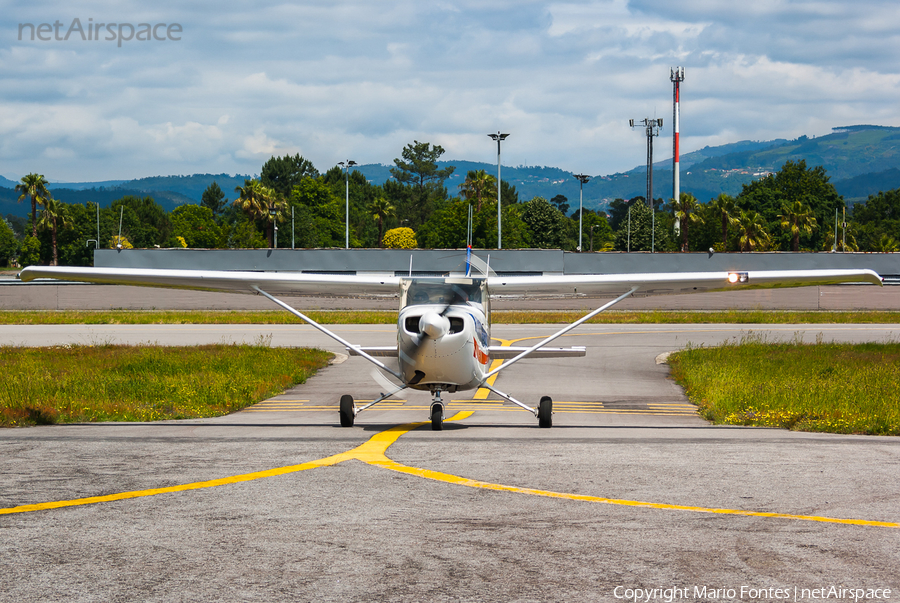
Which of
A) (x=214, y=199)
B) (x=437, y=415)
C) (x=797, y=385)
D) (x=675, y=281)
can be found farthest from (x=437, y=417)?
(x=214, y=199)

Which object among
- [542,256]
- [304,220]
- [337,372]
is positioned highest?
[304,220]

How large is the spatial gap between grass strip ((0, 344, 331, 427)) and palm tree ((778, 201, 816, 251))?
86335 mm

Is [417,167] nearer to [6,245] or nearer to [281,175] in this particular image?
[281,175]

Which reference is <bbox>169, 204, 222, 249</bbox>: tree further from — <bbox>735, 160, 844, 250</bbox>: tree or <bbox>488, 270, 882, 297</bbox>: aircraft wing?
<bbox>488, 270, 882, 297</bbox>: aircraft wing

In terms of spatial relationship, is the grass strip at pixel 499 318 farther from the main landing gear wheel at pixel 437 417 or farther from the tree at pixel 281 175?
the tree at pixel 281 175

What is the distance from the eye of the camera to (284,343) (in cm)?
2773

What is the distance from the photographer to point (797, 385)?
53.0ft

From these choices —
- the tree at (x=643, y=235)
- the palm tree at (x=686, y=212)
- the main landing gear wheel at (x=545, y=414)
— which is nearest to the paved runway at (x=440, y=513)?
the main landing gear wheel at (x=545, y=414)

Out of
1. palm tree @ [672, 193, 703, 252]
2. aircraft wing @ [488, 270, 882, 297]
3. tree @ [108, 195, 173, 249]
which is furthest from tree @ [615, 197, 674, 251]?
aircraft wing @ [488, 270, 882, 297]

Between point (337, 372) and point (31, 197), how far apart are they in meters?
99.2

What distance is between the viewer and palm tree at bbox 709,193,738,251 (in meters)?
90.2

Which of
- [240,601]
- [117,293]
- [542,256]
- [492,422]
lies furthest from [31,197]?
[240,601]

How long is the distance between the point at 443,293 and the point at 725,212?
3373 inches

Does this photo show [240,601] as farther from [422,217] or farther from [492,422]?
[422,217]
